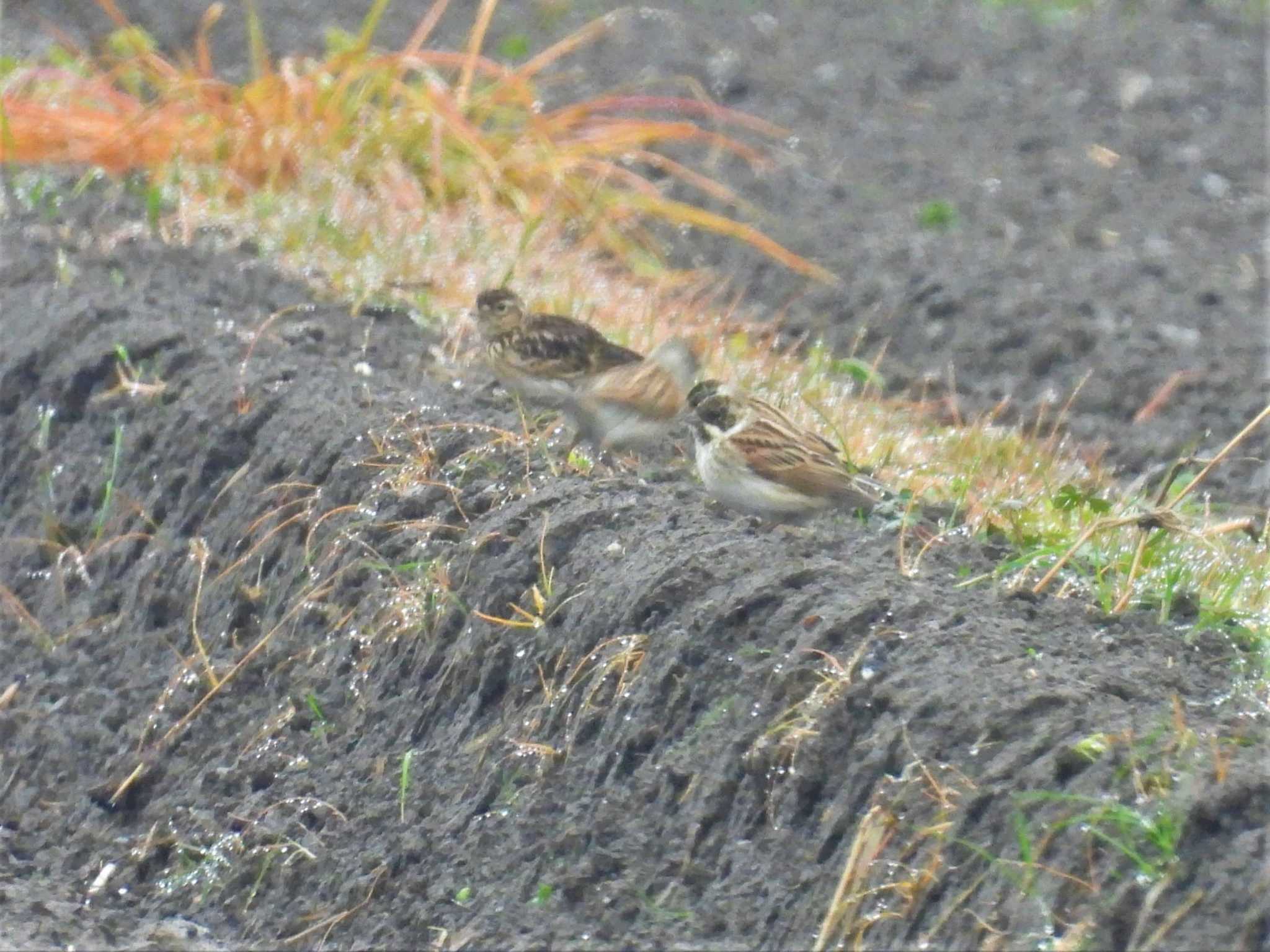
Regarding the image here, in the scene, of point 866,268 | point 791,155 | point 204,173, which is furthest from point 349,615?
point 791,155

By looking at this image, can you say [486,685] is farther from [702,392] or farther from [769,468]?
[702,392]

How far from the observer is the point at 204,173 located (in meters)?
8.66

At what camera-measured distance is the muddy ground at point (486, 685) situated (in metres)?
3.93

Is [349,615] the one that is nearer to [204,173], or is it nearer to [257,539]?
[257,539]

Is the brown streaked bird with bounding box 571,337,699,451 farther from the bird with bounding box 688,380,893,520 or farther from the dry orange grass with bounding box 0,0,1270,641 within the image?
the dry orange grass with bounding box 0,0,1270,641

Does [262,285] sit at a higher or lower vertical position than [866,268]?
higher

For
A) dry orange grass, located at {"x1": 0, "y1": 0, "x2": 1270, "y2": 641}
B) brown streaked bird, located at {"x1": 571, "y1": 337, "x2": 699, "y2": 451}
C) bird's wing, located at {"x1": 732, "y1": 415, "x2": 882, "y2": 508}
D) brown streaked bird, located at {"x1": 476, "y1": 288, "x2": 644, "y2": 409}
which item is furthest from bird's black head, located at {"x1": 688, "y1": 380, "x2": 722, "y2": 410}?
dry orange grass, located at {"x1": 0, "y1": 0, "x2": 1270, "y2": 641}

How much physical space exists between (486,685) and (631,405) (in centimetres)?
110

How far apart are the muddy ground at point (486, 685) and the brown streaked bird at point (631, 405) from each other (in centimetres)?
19

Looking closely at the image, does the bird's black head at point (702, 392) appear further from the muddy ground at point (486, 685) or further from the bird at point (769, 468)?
the muddy ground at point (486, 685)

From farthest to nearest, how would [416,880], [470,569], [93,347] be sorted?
[93,347]
[470,569]
[416,880]

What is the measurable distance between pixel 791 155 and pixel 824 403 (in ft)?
15.0

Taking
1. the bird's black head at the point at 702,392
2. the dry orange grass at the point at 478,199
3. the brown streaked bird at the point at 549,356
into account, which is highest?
the bird's black head at the point at 702,392

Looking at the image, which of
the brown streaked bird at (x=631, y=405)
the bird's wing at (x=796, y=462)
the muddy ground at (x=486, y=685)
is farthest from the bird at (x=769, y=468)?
the brown streaked bird at (x=631, y=405)
